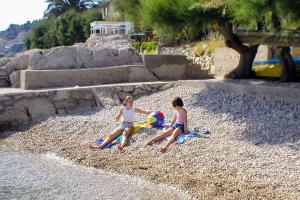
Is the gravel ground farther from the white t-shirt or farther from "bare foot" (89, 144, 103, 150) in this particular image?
the white t-shirt

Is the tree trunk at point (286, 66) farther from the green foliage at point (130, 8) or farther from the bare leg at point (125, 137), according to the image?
the bare leg at point (125, 137)

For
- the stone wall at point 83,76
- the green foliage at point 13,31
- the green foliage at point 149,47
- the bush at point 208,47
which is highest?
the bush at point 208,47

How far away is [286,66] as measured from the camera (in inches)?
551

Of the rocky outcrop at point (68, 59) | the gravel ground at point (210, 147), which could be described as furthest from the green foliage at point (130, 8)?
the gravel ground at point (210, 147)

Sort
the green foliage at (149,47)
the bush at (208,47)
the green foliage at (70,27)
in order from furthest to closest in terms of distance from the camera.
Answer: the green foliage at (70,27)
the green foliage at (149,47)
the bush at (208,47)

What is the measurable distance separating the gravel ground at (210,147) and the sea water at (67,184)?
0.27 m

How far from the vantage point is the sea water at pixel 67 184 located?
8.75 metres

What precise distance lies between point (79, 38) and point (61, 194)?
4399cm

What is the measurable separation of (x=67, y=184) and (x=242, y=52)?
A: 25.9ft

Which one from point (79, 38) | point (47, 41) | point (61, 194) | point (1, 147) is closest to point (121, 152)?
point (61, 194)

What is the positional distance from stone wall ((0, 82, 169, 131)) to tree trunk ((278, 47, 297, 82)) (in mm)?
3797

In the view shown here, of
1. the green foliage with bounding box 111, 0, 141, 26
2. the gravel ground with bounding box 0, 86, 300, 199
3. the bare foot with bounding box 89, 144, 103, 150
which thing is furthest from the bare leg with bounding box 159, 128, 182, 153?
the green foliage with bounding box 111, 0, 141, 26

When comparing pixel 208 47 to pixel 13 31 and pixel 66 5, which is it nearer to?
pixel 66 5

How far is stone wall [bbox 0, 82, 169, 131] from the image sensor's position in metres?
14.5
